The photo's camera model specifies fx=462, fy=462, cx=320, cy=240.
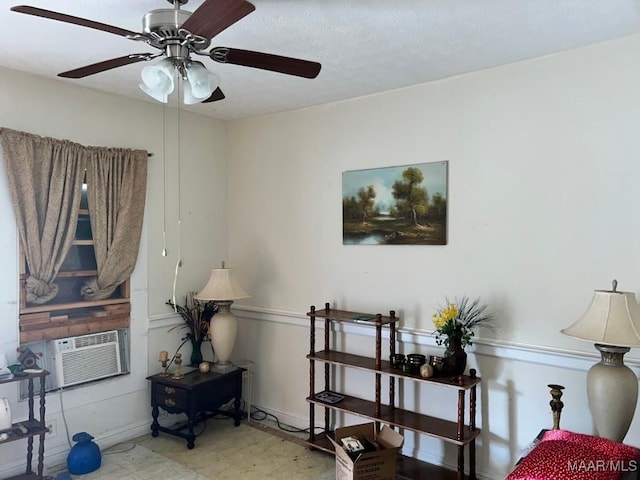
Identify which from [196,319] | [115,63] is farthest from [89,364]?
[115,63]

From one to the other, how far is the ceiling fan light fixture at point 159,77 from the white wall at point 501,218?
177 cm

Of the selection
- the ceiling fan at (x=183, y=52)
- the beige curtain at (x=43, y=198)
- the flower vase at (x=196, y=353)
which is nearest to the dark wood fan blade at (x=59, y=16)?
the ceiling fan at (x=183, y=52)

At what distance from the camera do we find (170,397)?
3.42 m

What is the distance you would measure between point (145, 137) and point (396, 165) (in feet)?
6.37

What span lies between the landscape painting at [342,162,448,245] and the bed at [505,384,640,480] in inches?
55.4

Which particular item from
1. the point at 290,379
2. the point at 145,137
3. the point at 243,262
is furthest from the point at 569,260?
the point at 145,137

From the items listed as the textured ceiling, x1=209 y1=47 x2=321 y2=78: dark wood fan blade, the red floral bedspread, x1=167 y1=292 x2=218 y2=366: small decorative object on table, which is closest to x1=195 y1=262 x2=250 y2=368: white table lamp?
x1=167 y1=292 x2=218 y2=366: small decorative object on table

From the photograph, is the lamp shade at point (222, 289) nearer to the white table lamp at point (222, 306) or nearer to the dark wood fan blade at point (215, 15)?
the white table lamp at point (222, 306)

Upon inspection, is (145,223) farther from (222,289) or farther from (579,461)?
(579,461)

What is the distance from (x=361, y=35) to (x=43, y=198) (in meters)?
2.22

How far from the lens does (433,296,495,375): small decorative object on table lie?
268 centimetres

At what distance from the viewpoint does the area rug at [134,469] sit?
2906mm

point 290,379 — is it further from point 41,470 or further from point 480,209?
point 480,209

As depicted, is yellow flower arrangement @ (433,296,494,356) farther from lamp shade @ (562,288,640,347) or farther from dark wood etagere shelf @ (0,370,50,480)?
dark wood etagere shelf @ (0,370,50,480)
